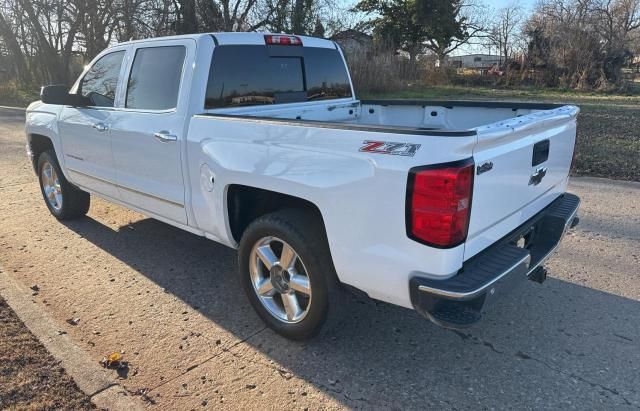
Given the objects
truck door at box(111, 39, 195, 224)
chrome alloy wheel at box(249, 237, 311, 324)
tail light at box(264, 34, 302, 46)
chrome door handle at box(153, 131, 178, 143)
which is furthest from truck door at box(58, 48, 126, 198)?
chrome alloy wheel at box(249, 237, 311, 324)

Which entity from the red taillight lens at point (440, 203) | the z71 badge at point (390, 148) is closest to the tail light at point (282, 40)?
the z71 badge at point (390, 148)

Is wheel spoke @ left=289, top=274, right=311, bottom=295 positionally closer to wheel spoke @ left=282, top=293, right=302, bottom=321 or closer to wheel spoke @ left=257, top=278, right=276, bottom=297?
wheel spoke @ left=282, top=293, right=302, bottom=321

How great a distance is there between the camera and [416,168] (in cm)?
233

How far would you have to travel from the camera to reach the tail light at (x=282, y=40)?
410cm

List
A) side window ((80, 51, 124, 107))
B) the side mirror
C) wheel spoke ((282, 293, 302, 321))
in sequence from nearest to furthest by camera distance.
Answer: wheel spoke ((282, 293, 302, 321)), side window ((80, 51, 124, 107)), the side mirror

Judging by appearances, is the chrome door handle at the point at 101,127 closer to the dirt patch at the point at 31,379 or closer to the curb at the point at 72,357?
the curb at the point at 72,357

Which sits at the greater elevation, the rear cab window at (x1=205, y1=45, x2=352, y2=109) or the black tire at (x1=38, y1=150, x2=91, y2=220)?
the rear cab window at (x1=205, y1=45, x2=352, y2=109)

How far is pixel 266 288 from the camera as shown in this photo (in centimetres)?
337

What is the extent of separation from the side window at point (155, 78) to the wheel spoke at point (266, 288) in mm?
1526

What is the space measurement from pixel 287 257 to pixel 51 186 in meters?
4.12

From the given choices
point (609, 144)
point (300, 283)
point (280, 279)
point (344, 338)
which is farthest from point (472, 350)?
point (609, 144)

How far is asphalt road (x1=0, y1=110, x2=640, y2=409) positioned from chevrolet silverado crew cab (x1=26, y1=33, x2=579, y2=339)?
357mm

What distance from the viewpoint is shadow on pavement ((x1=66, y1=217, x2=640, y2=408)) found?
9.03ft

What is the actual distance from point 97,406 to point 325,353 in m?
1.34
